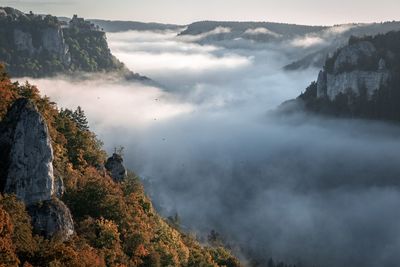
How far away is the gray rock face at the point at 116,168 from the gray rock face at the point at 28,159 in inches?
1221

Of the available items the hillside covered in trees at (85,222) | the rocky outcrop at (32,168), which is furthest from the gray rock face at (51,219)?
the hillside covered in trees at (85,222)

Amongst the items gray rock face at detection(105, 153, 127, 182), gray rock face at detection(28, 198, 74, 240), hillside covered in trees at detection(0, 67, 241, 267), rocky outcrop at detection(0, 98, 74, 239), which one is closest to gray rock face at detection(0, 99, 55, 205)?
rocky outcrop at detection(0, 98, 74, 239)

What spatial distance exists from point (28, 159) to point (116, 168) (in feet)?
112

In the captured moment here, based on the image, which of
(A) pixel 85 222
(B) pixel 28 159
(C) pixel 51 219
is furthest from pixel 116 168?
(C) pixel 51 219

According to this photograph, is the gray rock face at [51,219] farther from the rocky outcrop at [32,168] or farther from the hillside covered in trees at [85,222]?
the hillside covered in trees at [85,222]

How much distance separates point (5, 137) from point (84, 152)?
77.9 ft

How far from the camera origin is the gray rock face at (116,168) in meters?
94.8

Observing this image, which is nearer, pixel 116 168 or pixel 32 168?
pixel 32 168

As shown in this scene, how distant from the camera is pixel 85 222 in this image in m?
66.0

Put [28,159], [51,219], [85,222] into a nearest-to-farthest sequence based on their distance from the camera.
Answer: [51,219]
[28,159]
[85,222]

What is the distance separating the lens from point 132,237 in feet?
231

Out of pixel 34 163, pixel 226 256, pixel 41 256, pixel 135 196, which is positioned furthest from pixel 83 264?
pixel 226 256

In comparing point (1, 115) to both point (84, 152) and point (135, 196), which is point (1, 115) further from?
point (135, 196)

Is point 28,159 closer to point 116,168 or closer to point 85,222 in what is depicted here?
point 85,222
